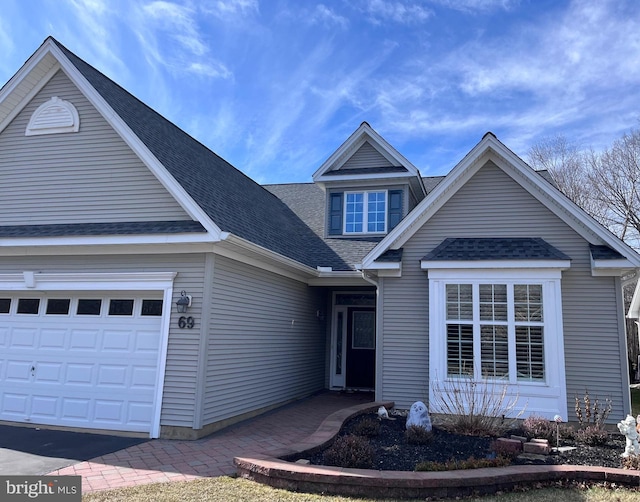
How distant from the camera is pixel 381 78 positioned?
42.5 feet

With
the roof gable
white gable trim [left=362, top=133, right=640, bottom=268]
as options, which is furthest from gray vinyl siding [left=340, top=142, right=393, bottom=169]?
white gable trim [left=362, top=133, right=640, bottom=268]

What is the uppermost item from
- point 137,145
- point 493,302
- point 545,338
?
point 137,145

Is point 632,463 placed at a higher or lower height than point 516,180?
lower

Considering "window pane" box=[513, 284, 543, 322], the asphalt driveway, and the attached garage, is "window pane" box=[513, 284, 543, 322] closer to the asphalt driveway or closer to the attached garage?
the attached garage

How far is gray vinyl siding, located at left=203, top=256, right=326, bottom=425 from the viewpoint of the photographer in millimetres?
8250

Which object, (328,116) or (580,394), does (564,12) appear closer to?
(328,116)

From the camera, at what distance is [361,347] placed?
1363cm

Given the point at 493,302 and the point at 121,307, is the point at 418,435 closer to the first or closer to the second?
the point at 493,302

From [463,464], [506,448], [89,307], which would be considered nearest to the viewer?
[463,464]

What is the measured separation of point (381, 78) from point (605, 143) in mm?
18926

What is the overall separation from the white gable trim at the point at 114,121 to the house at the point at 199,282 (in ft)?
0.11

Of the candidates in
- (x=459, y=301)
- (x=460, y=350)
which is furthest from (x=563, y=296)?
(x=460, y=350)

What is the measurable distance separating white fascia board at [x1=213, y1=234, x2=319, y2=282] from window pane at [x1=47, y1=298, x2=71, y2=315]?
333cm

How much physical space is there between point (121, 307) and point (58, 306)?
140 cm
